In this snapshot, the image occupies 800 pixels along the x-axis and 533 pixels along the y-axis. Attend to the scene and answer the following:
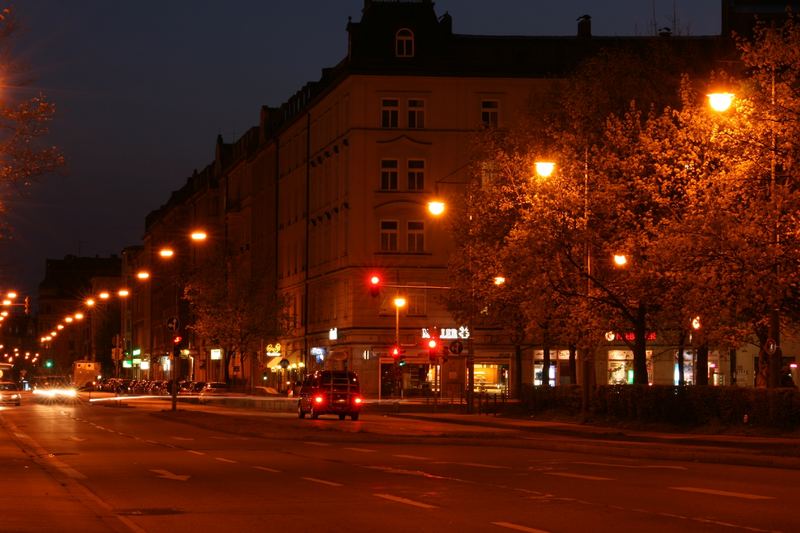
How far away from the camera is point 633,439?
35.0 m

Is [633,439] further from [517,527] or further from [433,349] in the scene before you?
[433,349]

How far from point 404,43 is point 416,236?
12026mm

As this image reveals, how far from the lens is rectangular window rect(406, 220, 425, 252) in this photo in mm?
78438

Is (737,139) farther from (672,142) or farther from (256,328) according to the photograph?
(256,328)

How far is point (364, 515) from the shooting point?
1588 cm

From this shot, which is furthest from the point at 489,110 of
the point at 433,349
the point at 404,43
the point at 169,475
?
the point at 169,475

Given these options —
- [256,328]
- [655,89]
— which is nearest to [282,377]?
[256,328]

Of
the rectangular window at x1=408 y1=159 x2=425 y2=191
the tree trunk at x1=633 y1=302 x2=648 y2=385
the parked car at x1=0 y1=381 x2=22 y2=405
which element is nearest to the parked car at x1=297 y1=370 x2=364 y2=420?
the tree trunk at x1=633 y1=302 x2=648 y2=385

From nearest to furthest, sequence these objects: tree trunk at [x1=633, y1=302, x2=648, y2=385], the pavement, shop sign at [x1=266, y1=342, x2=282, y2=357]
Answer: the pavement < tree trunk at [x1=633, y1=302, x2=648, y2=385] < shop sign at [x1=266, y1=342, x2=282, y2=357]

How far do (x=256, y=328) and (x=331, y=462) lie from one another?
67655mm

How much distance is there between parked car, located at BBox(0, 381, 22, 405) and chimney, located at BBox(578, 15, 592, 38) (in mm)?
43486

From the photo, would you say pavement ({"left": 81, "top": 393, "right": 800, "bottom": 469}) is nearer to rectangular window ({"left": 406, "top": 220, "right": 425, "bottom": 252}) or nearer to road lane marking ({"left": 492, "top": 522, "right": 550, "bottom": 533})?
road lane marking ({"left": 492, "top": 522, "right": 550, "bottom": 533})

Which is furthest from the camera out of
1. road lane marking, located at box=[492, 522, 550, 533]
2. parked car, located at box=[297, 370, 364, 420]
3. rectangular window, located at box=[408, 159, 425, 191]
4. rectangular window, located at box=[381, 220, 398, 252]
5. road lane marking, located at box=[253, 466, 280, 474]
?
rectangular window, located at box=[408, 159, 425, 191]

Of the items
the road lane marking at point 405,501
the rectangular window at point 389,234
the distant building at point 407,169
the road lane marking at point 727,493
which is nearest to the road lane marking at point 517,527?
the road lane marking at point 405,501
